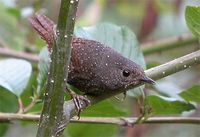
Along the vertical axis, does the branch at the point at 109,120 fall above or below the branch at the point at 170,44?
below

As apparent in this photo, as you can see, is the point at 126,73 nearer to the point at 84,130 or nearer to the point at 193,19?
the point at 193,19

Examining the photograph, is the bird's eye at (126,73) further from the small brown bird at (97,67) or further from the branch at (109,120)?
the branch at (109,120)

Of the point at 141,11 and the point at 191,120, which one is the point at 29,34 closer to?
the point at 141,11

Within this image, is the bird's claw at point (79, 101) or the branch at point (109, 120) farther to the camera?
the branch at point (109, 120)

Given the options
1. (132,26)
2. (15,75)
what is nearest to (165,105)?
(15,75)

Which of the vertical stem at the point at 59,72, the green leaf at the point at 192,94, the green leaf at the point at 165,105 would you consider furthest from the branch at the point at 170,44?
the vertical stem at the point at 59,72

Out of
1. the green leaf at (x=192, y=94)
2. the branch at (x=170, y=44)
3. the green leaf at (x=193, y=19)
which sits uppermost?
the green leaf at (x=193, y=19)

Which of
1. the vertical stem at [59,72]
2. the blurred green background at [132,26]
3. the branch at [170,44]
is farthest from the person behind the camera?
the branch at [170,44]
